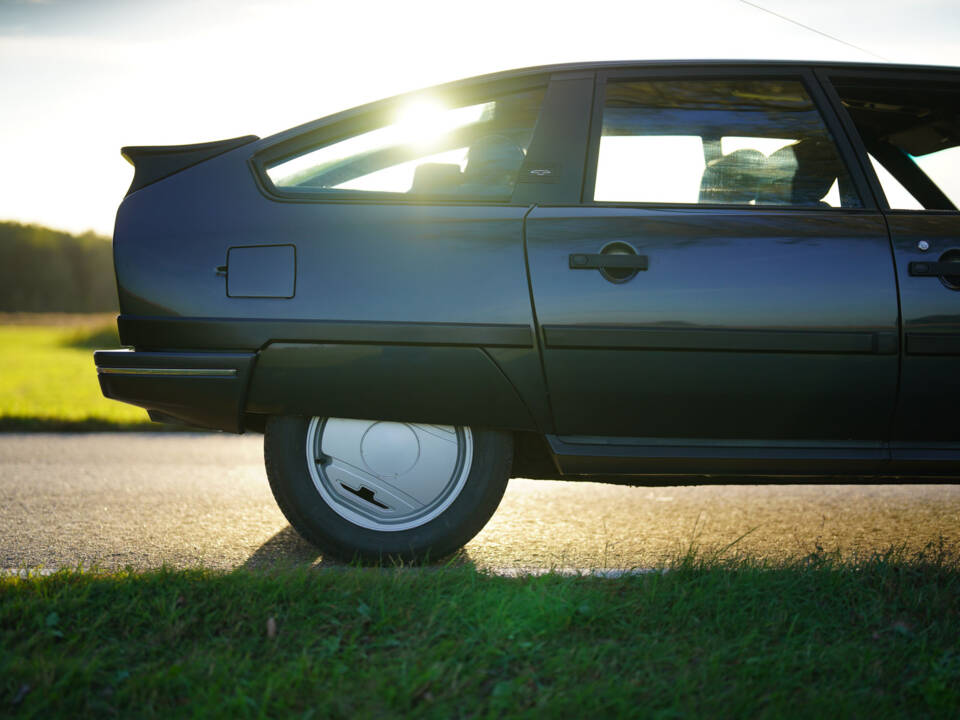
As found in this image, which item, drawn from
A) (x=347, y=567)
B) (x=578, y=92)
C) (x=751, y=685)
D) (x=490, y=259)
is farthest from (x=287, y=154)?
(x=751, y=685)

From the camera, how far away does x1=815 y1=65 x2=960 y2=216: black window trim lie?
3.00 m

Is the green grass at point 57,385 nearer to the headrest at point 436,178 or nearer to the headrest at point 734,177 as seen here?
the headrest at point 436,178

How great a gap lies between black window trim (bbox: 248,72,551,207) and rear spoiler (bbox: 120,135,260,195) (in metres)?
0.15

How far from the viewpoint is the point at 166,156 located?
305cm

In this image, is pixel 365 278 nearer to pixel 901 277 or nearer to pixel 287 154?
pixel 287 154

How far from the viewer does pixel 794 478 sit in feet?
9.83

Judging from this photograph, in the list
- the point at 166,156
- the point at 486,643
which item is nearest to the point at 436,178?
the point at 166,156

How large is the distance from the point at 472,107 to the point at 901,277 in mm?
1592

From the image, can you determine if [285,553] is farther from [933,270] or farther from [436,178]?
[933,270]

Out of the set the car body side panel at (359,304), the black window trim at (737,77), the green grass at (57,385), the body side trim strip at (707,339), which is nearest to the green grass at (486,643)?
the car body side panel at (359,304)

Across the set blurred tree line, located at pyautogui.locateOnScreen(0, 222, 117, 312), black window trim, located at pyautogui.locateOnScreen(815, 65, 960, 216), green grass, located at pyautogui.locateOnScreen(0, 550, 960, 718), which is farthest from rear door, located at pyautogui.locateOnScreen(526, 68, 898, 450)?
blurred tree line, located at pyautogui.locateOnScreen(0, 222, 117, 312)

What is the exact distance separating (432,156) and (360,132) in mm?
269

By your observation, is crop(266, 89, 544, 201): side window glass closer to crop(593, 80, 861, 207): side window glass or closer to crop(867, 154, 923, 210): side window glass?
crop(593, 80, 861, 207): side window glass

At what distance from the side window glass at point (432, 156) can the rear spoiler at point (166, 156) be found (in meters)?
0.22
